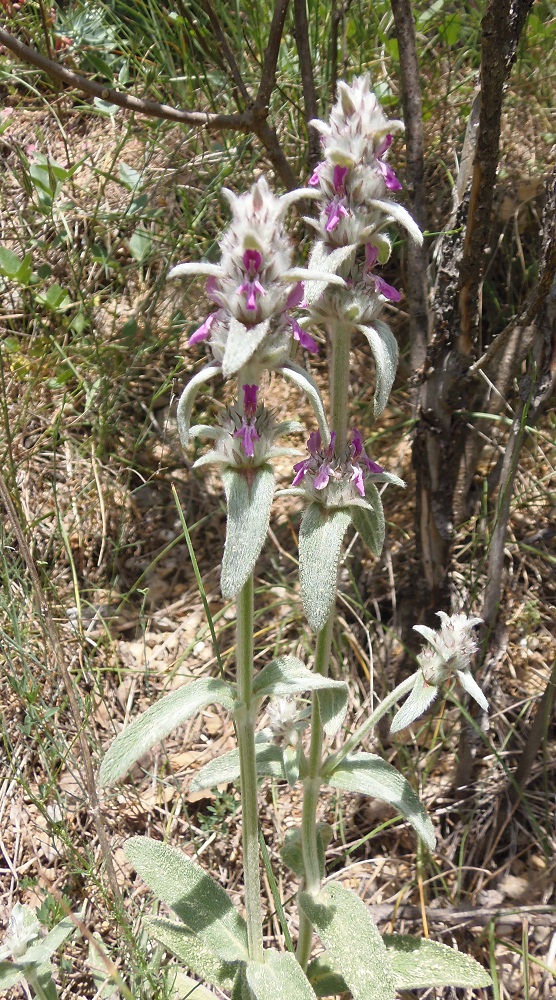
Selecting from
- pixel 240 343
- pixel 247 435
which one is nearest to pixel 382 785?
pixel 247 435

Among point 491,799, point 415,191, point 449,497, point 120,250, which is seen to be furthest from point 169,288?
point 491,799

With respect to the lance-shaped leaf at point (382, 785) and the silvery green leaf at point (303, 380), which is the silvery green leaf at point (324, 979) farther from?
the silvery green leaf at point (303, 380)

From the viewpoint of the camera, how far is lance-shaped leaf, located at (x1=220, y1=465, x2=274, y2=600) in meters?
1.39

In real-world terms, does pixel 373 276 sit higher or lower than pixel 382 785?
higher

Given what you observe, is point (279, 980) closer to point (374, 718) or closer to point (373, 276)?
point (374, 718)

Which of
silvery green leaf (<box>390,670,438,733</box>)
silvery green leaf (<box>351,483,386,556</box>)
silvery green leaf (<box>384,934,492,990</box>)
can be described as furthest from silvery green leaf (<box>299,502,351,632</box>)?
silvery green leaf (<box>384,934,492,990</box>)

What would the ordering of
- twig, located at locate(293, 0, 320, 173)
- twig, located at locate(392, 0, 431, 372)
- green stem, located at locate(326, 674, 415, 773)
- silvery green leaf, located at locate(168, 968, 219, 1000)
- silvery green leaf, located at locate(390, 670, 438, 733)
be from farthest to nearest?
twig, located at locate(293, 0, 320, 173) < twig, located at locate(392, 0, 431, 372) < silvery green leaf, located at locate(168, 968, 219, 1000) < green stem, located at locate(326, 674, 415, 773) < silvery green leaf, located at locate(390, 670, 438, 733)

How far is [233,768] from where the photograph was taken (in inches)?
78.5

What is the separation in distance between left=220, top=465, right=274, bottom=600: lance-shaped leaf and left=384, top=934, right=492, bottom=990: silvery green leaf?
1132mm

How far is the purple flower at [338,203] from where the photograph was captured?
5.05 ft

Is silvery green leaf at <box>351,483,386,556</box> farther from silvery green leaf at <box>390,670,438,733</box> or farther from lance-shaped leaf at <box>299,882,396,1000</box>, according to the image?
lance-shaped leaf at <box>299,882,396,1000</box>

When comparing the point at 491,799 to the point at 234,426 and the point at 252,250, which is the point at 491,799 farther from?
the point at 252,250

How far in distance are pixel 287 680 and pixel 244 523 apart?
420mm

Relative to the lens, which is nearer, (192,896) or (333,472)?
(333,472)
